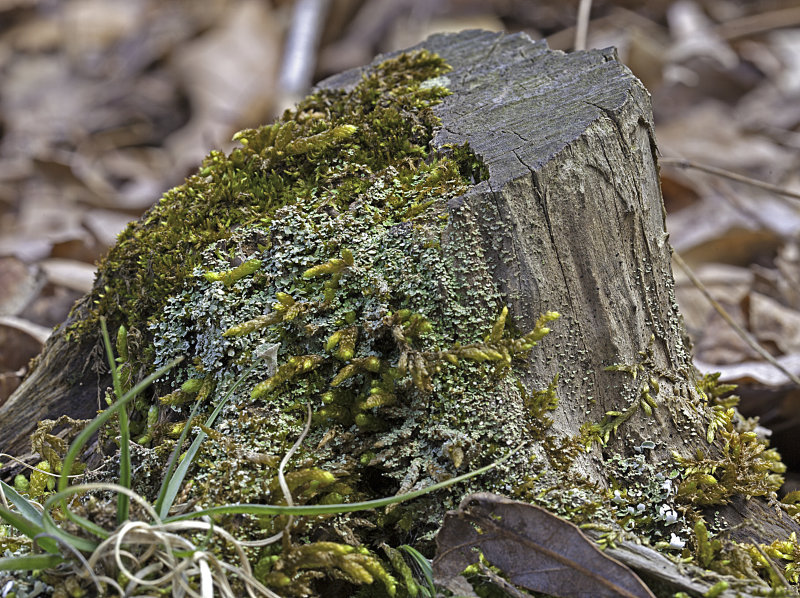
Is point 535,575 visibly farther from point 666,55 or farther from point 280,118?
point 666,55

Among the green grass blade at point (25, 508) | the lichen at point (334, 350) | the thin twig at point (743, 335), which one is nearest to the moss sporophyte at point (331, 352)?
the lichen at point (334, 350)

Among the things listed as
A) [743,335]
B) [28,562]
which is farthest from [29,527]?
[743,335]

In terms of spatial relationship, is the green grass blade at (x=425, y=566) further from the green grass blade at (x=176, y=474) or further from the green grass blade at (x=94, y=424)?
the green grass blade at (x=94, y=424)

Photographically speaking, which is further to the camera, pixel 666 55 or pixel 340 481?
pixel 666 55

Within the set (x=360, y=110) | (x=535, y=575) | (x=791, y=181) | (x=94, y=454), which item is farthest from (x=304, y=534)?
(x=791, y=181)

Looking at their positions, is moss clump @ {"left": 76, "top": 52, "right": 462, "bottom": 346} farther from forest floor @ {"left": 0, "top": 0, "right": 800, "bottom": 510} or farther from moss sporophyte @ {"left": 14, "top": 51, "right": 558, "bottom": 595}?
forest floor @ {"left": 0, "top": 0, "right": 800, "bottom": 510}
